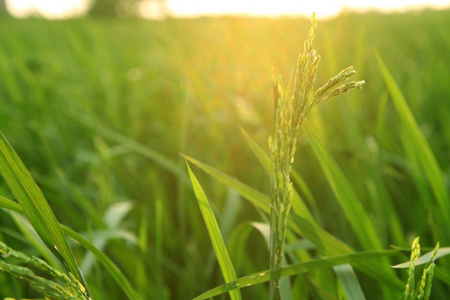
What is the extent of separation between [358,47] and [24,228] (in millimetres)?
984

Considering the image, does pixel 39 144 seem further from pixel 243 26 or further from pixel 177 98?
pixel 243 26

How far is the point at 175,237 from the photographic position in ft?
3.81

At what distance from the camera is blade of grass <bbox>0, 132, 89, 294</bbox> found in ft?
1.43

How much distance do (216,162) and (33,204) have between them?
3.33 ft

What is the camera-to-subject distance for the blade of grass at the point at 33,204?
17.2 inches

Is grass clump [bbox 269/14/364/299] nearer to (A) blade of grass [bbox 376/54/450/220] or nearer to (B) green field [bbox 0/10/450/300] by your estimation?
(B) green field [bbox 0/10/450/300]

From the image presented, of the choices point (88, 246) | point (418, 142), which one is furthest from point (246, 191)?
point (418, 142)

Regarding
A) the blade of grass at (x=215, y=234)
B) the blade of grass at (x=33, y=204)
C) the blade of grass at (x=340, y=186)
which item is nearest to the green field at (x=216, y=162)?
the blade of grass at (x=340, y=186)

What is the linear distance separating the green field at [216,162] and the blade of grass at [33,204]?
28cm

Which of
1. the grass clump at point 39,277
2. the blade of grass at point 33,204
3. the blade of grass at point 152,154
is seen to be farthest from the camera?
the blade of grass at point 152,154

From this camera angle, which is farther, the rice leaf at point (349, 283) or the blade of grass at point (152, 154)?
the blade of grass at point (152, 154)

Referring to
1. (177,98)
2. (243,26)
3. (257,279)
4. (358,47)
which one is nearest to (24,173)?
(257,279)

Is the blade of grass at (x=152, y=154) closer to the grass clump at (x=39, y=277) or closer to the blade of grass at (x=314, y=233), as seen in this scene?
the blade of grass at (x=314, y=233)

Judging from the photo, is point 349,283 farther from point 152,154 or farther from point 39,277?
point 152,154
